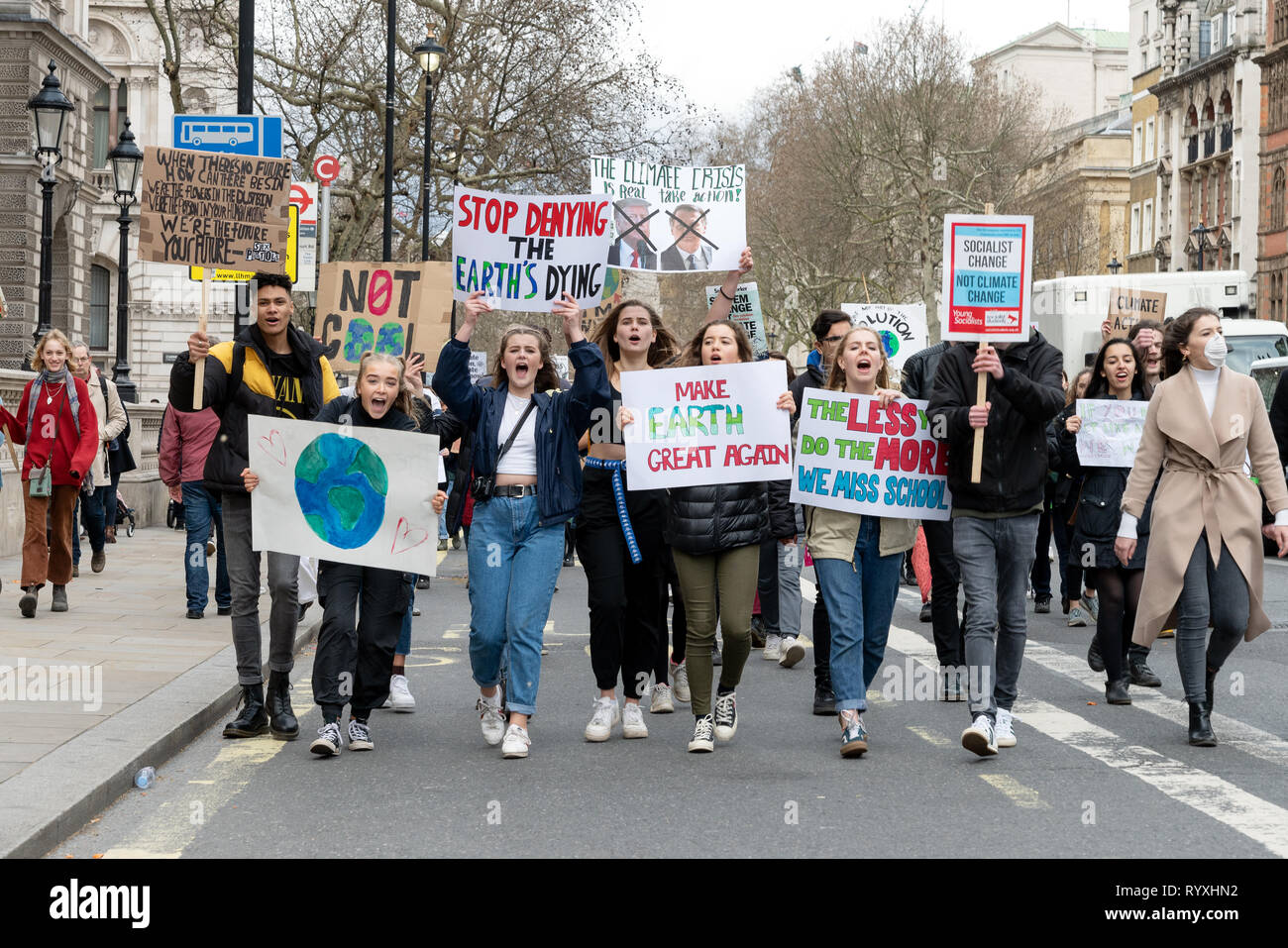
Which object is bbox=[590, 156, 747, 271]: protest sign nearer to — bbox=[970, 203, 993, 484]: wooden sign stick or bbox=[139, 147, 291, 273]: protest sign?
bbox=[139, 147, 291, 273]: protest sign

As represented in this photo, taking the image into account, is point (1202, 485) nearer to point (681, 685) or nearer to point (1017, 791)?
point (1017, 791)

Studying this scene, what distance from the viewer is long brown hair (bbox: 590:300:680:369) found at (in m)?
8.52

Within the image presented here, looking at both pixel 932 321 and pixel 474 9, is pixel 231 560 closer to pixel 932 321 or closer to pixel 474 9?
pixel 474 9

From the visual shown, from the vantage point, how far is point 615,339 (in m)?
8.52

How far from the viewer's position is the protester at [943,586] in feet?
30.8

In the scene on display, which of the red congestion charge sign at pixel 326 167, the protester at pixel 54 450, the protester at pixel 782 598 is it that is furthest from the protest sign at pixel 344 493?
the red congestion charge sign at pixel 326 167

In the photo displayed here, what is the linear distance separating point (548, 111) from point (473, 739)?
26.9m

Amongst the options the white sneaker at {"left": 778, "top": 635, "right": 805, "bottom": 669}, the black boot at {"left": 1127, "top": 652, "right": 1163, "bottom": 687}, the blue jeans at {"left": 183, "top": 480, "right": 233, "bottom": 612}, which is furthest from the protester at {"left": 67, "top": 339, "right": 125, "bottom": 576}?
the black boot at {"left": 1127, "top": 652, "right": 1163, "bottom": 687}

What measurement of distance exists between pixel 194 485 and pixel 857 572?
6.69 meters

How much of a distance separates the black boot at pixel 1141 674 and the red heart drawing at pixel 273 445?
5.14 metres

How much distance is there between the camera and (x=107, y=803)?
6.76 m

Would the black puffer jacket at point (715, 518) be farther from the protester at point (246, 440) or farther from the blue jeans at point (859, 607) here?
the protester at point (246, 440)

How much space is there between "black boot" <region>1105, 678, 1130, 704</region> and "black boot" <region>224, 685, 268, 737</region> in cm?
445

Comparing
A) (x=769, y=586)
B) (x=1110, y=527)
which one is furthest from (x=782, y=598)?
(x=1110, y=527)
